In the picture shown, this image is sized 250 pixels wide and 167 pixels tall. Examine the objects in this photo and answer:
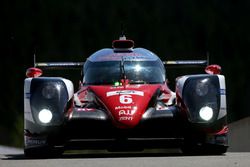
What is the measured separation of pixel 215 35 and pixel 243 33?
4.66 ft

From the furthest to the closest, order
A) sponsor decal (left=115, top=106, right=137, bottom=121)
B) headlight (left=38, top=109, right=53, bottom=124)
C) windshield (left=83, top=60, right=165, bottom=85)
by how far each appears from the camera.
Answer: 1. windshield (left=83, top=60, right=165, bottom=85)
2. headlight (left=38, top=109, right=53, bottom=124)
3. sponsor decal (left=115, top=106, right=137, bottom=121)

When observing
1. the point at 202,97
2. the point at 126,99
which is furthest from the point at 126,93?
the point at 202,97

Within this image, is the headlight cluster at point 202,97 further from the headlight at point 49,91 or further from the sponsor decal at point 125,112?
the headlight at point 49,91

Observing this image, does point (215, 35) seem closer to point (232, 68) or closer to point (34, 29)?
point (232, 68)

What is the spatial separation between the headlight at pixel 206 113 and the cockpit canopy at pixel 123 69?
5.18 ft

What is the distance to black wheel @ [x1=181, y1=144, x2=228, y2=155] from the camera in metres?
9.64

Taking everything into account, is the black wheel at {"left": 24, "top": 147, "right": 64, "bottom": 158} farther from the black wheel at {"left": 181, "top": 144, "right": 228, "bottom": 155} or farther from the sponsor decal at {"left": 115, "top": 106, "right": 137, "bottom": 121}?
the black wheel at {"left": 181, "top": 144, "right": 228, "bottom": 155}

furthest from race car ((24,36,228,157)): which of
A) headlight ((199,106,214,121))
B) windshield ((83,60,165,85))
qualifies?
windshield ((83,60,165,85))

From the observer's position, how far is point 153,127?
31.0 feet

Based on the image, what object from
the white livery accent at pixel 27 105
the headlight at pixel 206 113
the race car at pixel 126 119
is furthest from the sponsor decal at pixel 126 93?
the white livery accent at pixel 27 105

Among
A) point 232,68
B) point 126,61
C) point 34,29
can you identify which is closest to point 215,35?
point 232,68

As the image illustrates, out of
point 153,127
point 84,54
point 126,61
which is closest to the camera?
point 153,127

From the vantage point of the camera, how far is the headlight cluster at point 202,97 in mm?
9500

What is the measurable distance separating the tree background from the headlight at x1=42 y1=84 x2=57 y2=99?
1873cm
